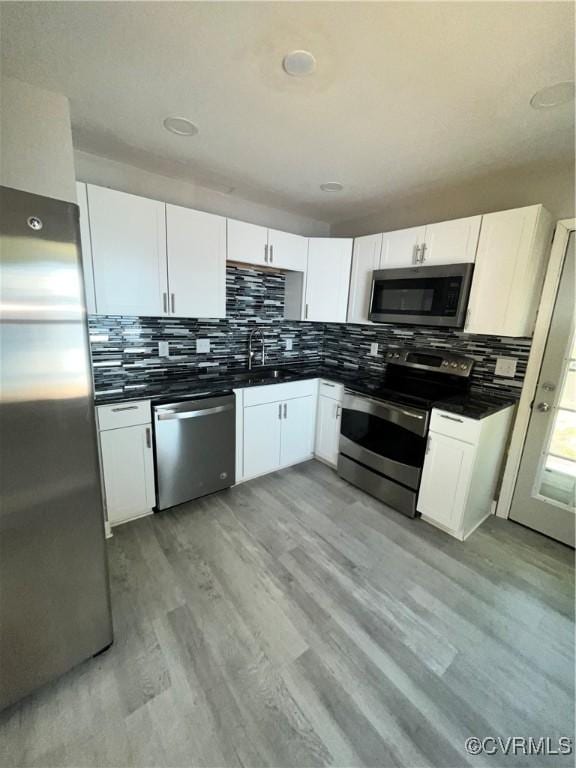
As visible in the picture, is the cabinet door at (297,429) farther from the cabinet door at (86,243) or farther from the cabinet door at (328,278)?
the cabinet door at (86,243)

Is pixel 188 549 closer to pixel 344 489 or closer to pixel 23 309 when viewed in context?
pixel 344 489

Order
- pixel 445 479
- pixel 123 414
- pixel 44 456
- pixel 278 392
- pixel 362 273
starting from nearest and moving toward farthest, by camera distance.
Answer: pixel 44 456
pixel 123 414
pixel 445 479
pixel 278 392
pixel 362 273

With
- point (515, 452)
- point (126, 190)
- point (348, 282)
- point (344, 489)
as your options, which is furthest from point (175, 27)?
point (515, 452)

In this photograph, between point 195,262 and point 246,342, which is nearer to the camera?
point 195,262

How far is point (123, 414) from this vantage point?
2035 millimetres

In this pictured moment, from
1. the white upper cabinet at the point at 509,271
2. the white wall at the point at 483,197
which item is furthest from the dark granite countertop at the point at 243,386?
the white wall at the point at 483,197

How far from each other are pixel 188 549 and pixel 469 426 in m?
2.00

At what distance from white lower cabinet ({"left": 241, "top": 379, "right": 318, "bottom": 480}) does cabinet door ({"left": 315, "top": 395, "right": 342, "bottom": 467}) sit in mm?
73

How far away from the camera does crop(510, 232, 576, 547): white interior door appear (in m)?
2.10

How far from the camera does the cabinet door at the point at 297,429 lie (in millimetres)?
2941

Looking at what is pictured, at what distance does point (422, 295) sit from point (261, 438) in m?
1.78

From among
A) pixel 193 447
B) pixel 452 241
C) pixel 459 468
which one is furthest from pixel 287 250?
pixel 459 468

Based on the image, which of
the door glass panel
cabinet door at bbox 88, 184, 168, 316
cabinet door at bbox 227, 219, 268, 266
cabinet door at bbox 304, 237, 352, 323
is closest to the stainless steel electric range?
the door glass panel

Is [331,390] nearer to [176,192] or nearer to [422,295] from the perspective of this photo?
[422,295]
